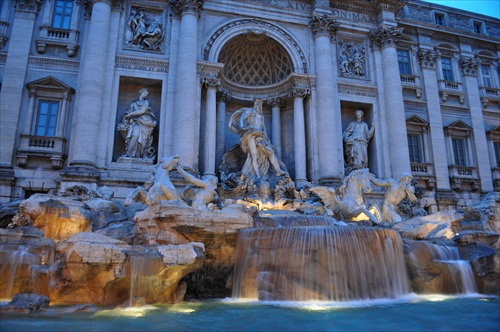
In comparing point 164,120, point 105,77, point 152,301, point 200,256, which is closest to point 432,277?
point 200,256

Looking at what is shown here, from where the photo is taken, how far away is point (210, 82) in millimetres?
16922

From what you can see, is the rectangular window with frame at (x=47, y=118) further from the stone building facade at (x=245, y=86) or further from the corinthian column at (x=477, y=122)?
the corinthian column at (x=477, y=122)

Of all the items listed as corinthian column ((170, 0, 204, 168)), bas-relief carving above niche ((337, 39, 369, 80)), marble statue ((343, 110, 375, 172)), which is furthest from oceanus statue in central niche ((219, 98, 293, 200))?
bas-relief carving above niche ((337, 39, 369, 80))

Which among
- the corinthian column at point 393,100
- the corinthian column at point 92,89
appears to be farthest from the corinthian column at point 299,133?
the corinthian column at point 92,89

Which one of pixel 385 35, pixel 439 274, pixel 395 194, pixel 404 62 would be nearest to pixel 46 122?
pixel 395 194

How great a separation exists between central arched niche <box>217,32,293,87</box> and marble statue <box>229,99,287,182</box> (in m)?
3.52

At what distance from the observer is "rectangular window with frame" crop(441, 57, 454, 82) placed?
2200 centimetres

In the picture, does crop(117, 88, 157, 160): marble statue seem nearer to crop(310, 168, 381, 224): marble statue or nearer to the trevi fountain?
the trevi fountain

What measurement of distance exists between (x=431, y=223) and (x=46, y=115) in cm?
1528

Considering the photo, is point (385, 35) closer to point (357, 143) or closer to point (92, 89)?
point (357, 143)

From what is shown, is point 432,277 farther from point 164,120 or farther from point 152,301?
point 164,120

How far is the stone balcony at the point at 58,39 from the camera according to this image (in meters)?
16.1

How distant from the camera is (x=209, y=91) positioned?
16.9 metres

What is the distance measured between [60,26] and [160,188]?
35.8ft
